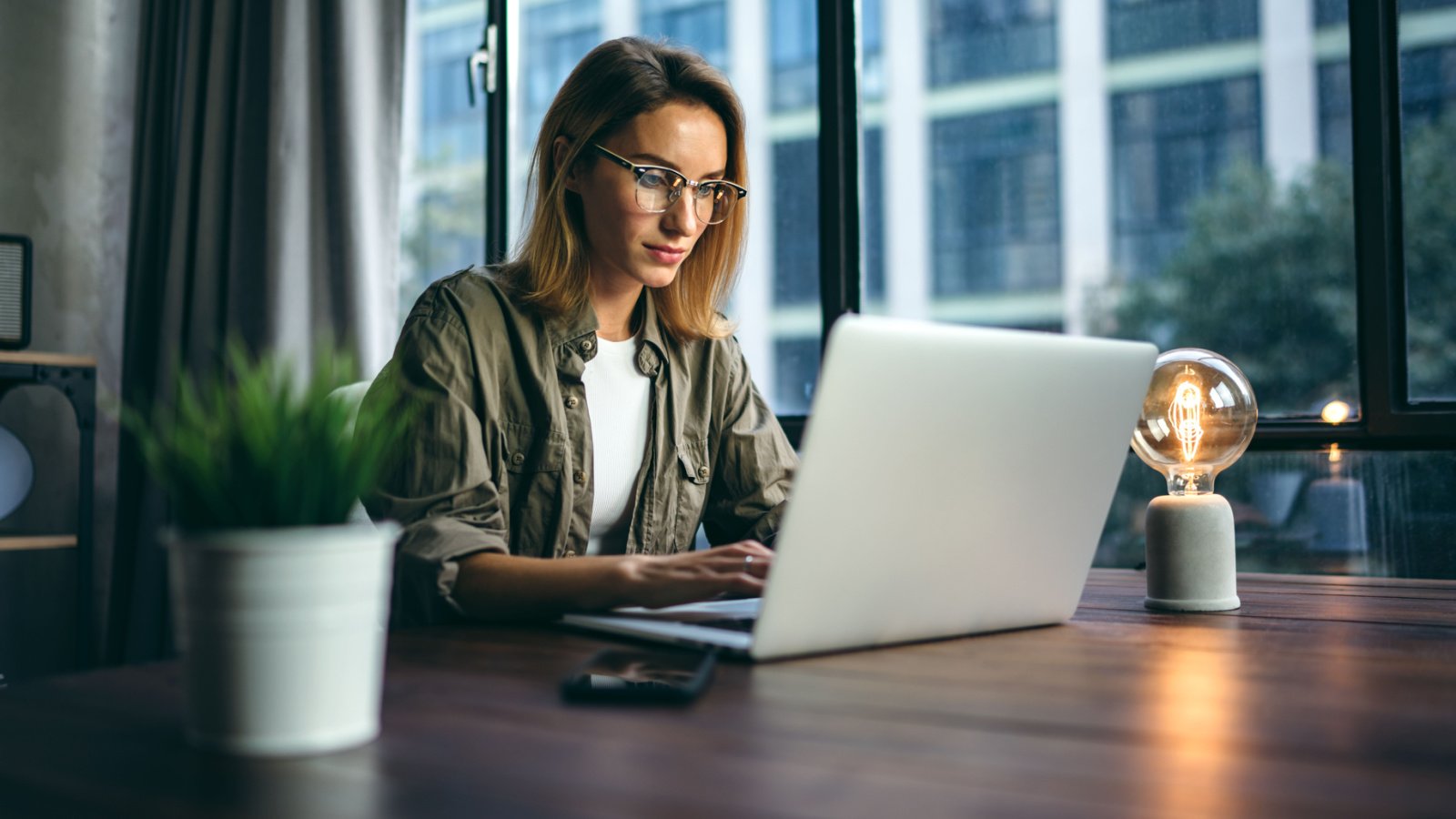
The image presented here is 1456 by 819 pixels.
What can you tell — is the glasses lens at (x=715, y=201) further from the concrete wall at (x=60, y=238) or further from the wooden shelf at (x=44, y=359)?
the concrete wall at (x=60, y=238)

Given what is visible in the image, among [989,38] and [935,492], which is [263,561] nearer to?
[935,492]

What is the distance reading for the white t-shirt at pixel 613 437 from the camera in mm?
1490

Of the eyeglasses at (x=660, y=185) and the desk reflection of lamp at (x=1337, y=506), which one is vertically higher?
the eyeglasses at (x=660, y=185)

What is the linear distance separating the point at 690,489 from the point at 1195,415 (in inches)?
25.1

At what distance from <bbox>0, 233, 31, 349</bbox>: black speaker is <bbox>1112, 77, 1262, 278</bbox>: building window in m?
2.14

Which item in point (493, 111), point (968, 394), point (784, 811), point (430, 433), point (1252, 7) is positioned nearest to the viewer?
point (784, 811)

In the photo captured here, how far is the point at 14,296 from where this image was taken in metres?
2.28

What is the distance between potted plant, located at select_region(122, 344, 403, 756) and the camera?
22.8 inches

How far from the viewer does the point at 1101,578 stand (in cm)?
143

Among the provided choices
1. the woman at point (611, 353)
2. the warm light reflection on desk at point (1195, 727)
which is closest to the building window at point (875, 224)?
the woman at point (611, 353)

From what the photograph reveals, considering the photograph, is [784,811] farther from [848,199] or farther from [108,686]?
[848,199]

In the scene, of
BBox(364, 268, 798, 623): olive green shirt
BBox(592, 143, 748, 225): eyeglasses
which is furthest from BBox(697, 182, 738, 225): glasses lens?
BBox(364, 268, 798, 623): olive green shirt

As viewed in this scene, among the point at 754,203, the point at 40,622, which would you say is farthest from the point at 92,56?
the point at 754,203

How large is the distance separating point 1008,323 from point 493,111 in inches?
52.4
